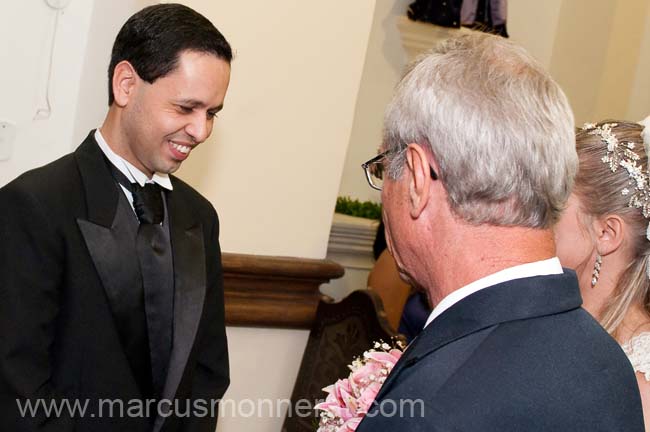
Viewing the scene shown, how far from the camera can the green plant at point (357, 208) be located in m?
5.94

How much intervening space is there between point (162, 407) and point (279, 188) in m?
1.37

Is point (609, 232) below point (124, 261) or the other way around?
the other way around

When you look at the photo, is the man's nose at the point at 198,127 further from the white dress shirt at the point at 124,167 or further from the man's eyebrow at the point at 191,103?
the white dress shirt at the point at 124,167

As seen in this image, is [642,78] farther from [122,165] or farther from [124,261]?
[124,261]

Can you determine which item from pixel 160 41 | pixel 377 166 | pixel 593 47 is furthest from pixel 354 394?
pixel 593 47

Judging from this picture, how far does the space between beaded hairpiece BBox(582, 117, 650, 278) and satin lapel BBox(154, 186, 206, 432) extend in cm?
117

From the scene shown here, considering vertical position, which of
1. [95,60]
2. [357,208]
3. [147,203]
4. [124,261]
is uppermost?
[95,60]

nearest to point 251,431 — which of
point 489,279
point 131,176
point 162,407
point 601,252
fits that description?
point 162,407

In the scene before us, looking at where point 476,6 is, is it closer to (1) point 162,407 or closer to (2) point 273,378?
(2) point 273,378

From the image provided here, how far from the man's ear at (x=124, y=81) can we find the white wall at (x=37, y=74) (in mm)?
829

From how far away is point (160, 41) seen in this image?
2.70 meters

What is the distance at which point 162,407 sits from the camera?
2.69 meters

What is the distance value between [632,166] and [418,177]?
1075mm

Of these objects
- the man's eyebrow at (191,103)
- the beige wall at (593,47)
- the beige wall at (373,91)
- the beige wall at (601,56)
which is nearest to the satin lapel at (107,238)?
the man's eyebrow at (191,103)
